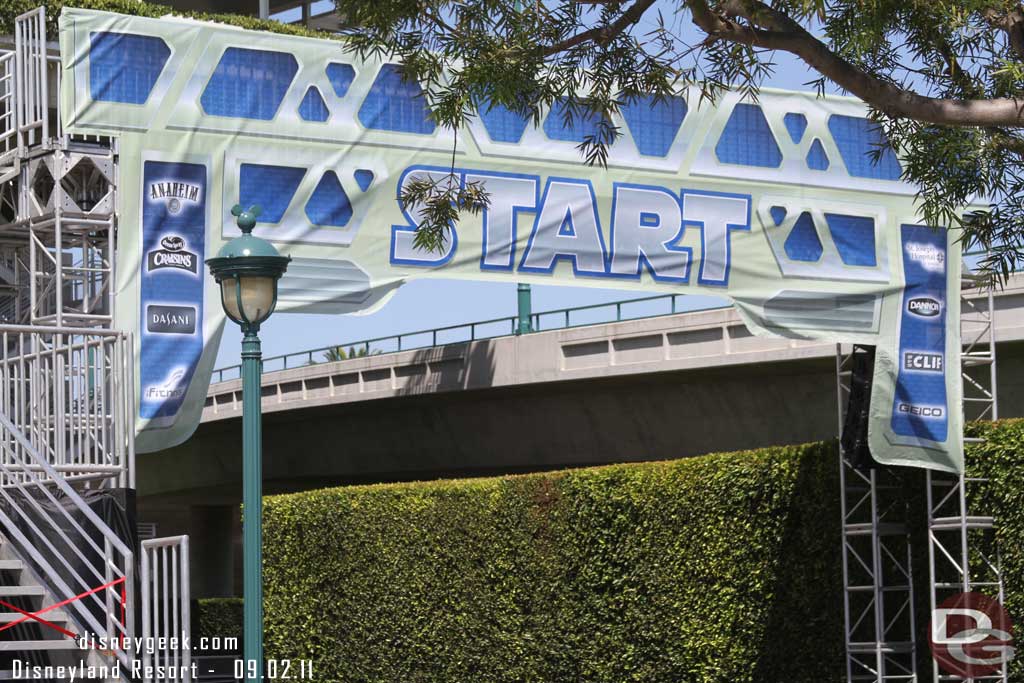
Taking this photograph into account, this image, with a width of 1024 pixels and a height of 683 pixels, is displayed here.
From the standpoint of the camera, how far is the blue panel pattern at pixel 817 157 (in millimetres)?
19312

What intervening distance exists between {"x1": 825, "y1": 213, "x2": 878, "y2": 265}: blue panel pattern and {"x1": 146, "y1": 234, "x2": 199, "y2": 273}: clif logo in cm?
773

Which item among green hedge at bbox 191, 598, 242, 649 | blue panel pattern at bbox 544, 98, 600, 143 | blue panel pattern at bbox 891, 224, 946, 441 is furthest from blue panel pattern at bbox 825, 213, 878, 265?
green hedge at bbox 191, 598, 242, 649

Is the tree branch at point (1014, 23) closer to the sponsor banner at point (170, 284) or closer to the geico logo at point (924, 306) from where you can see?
the geico logo at point (924, 306)

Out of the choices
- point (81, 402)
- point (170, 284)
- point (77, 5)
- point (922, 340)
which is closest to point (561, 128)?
point (170, 284)

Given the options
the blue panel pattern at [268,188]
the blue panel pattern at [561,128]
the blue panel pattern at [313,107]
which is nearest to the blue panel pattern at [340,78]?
the blue panel pattern at [313,107]

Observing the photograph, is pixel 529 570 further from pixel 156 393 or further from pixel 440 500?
pixel 156 393

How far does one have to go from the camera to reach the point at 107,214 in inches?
639

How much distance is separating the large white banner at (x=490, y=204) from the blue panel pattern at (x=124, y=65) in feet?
0.07

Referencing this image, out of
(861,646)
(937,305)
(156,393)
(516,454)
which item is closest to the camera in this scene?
(156,393)

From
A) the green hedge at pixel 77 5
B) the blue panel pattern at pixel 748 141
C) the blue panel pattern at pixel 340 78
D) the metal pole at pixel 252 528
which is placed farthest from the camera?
the green hedge at pixel 77 5

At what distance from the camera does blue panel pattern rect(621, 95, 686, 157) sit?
1841 cm

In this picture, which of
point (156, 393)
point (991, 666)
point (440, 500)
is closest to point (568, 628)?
point (440, 500)

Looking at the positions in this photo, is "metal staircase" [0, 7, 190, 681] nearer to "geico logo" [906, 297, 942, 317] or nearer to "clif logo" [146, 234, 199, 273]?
"clif logo" [146, 234, 199, 273]

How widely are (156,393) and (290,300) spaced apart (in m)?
1.68
